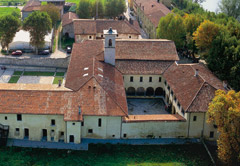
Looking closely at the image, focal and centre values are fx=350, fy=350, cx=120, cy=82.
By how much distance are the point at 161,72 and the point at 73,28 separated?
3527 cm

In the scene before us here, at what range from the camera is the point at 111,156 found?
1827 inches

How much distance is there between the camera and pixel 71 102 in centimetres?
4881

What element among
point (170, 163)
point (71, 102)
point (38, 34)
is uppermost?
point (38, 34)

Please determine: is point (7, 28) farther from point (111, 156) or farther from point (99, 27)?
point (111, 156)

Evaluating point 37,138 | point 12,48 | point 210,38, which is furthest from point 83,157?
point 12,48

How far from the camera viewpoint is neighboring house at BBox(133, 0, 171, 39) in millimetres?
92188

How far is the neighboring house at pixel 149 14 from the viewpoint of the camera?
92188mm

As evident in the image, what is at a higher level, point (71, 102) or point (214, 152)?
point (71, 102)

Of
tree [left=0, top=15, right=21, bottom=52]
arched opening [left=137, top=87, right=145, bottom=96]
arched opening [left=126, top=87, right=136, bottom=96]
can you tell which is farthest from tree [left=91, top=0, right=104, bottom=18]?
arched opening [left=137, top=87, right=145, bottom=96]

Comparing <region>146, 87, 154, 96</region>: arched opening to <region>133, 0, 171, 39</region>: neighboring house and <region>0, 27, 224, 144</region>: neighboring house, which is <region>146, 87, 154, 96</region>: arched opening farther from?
<region>133, 0, 171, 39</region>: neighboring house

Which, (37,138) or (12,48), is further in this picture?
(12,48)

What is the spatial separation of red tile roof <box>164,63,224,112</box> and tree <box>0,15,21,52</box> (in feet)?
115

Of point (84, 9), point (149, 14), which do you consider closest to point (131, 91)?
point (149, 14)

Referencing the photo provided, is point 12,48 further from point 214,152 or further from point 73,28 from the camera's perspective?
point 214,152
